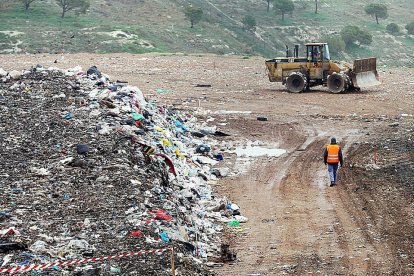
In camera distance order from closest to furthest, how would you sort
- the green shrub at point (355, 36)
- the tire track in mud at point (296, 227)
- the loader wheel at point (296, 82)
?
the tire track in mud at point (296, 227)
the loader wheel at point (296, 82)
the green shrub at point (355, 36)

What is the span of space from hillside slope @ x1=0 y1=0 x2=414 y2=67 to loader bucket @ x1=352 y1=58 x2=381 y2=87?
2652 cm

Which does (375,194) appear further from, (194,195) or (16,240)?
(16,240)

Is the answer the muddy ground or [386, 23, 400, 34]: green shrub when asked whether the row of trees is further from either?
[386, 23, 400, 34]: green shrub

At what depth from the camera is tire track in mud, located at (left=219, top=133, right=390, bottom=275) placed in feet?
38.2

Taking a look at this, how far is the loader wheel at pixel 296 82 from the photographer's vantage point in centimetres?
3173

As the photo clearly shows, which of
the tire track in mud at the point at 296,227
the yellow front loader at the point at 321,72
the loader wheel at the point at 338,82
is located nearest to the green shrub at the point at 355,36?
the yellow front loader at the point at 321,72

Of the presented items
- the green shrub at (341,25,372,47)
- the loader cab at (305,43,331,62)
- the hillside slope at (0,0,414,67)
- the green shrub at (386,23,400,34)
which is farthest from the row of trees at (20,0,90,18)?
the loader cab at (305,43,331,62)

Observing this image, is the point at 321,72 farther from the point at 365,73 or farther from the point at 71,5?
the point at 71,5

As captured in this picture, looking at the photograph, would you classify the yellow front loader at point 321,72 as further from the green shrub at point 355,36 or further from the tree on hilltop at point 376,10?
the tree on hilltop at point 376,10

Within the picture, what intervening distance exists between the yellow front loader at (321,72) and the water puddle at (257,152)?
10.3m

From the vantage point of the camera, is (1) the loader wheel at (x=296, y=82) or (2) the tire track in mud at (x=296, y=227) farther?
(1) the loader wheel at (x=296, y=82)

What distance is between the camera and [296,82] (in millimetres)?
32000

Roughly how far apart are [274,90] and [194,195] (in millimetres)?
18880

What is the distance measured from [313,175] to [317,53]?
45.9ft
